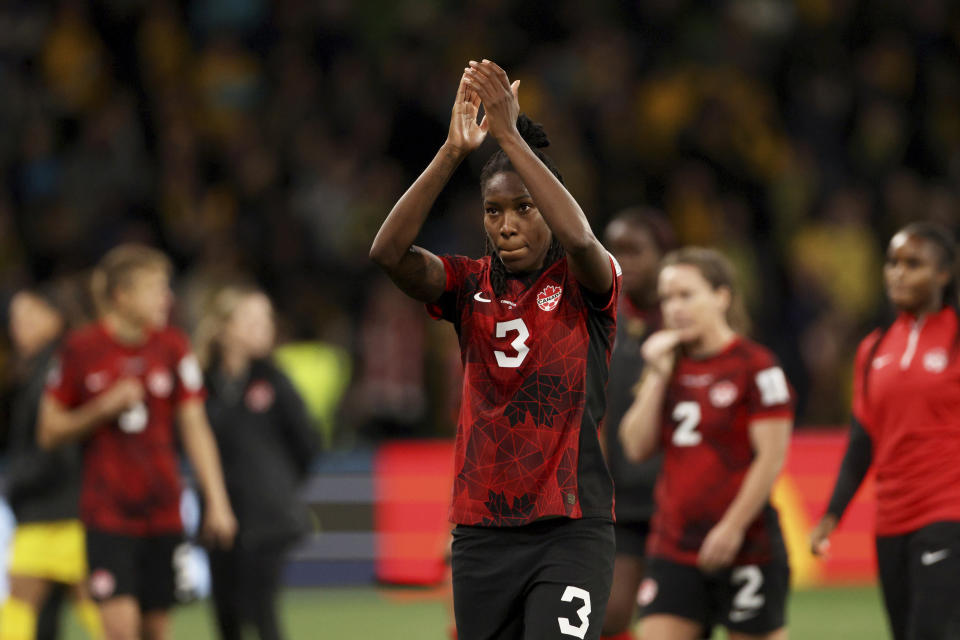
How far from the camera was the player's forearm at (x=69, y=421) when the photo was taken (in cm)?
734

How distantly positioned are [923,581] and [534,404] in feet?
7.92

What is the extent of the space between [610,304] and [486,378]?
458mm

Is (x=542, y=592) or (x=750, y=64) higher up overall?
(x=750, y=64)

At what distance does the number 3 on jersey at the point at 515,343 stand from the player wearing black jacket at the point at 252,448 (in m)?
4.07

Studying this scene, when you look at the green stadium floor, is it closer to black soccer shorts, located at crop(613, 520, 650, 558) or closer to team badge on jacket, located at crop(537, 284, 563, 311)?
→ black soccer shorts, located at crop(613, 520, 650, 558)

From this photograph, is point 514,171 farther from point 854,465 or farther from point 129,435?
point 129,435

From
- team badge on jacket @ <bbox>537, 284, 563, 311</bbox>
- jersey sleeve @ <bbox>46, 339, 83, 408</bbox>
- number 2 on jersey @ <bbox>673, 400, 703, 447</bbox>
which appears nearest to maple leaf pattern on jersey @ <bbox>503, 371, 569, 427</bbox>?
team badge on jacket @ <bbox>537, 284, 563, 311</bbox>

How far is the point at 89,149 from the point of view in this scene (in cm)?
1502

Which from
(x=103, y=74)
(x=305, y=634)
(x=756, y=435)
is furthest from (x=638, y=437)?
(x=103, y=74)

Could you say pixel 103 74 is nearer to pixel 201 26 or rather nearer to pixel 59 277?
pixel 201 26

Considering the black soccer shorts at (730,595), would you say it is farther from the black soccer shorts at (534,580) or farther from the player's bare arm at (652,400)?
the black soccer shorts at (534,580)

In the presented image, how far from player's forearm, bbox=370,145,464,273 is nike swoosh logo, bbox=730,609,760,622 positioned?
2.58m

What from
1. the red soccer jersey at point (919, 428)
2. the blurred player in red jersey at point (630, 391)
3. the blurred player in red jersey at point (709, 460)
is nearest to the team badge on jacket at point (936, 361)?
the red soccer jersey at point (919, 428)

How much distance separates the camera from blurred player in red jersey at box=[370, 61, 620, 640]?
172 inches
